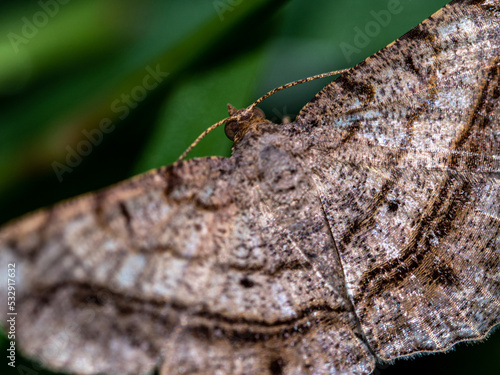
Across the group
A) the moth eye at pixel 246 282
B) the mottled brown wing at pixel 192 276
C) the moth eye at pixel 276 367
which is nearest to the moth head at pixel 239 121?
the mottled brown wing at pixel 192 276

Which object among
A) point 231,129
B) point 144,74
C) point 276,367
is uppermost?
point 144,74

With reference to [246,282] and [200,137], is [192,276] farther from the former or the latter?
[200,137]

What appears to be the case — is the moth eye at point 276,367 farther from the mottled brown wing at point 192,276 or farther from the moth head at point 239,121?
the moth head at point 239,121

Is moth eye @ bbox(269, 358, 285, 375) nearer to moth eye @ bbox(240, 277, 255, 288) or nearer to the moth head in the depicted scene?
moth eye @ bbox(240, 277, 255, 288)

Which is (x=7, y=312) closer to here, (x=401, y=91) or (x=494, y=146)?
(x=401, y=91)

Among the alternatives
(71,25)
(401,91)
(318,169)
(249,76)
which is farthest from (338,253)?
(71,25)

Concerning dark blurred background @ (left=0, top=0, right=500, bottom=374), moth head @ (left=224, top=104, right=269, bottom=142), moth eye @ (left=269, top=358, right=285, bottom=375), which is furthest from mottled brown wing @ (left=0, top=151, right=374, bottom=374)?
dark blurred background @ (left=0, top=0, right=500, bottom=374)

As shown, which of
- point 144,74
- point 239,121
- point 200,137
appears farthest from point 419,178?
point 144,74
